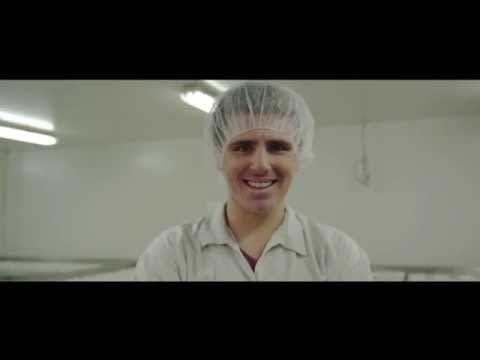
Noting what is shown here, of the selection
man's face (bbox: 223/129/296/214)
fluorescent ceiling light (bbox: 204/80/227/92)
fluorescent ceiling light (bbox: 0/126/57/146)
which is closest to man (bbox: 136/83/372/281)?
man's face (bbox: 223/129/296/214)

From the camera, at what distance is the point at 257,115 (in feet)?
3.97

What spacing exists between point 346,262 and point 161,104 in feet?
3.63

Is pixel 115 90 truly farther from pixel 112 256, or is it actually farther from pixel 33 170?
pixel 112 256

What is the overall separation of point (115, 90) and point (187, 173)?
513 millimetres

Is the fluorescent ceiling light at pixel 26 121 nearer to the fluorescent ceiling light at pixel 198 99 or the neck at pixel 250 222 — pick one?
the fluorescent ceiling light at pixel 198 99

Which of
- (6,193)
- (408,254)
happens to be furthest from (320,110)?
(6,193)

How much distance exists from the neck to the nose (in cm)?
18

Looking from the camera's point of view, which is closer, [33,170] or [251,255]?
[251,255]

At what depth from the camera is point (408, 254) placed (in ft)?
5.81

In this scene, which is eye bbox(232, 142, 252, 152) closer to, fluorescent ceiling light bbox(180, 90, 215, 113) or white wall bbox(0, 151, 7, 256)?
fluorescent ceiling light bbox(180, 90, 215, 113)

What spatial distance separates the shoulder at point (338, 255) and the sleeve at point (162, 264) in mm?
515

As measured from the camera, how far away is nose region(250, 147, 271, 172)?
3.91 ft

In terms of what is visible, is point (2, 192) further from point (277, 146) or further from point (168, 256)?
point (277, 146)

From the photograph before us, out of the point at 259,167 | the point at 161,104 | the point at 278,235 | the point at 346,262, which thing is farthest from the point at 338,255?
the point at 161,104
